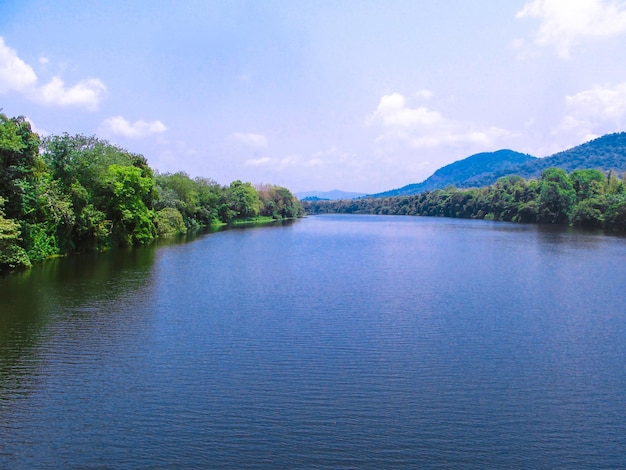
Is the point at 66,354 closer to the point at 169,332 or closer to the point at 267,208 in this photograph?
the point at 169,332

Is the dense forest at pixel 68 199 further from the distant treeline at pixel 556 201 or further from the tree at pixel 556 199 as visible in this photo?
the tree at pixel 556 199

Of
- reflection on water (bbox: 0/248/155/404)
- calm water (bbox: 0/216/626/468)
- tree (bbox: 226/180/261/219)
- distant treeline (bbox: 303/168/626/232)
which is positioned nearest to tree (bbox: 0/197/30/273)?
reflection on water (bbox: 0/248/155/404)

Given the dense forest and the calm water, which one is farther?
the dense forest

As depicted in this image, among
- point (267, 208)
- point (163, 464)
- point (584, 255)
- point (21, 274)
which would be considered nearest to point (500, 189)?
point (267, 208)

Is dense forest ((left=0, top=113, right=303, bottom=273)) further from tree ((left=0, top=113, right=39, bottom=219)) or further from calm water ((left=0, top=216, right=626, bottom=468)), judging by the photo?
calm water ((left=0, top=216, right=626, bottom=468))

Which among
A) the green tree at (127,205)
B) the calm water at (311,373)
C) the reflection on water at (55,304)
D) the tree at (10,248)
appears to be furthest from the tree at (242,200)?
the calm water at (311,373)

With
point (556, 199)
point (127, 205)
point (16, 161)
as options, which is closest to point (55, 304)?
point (16, 161)
